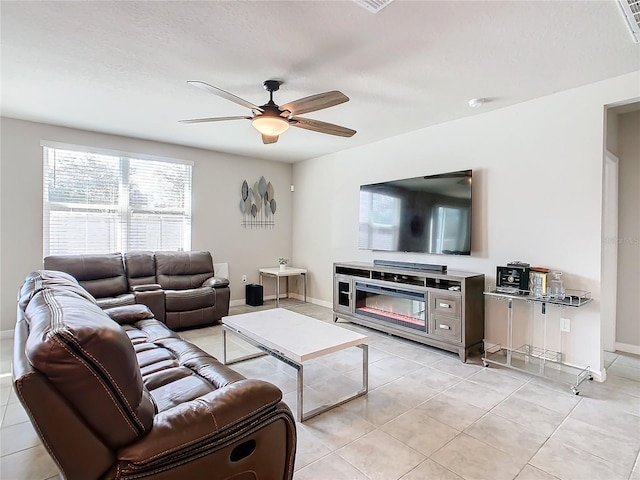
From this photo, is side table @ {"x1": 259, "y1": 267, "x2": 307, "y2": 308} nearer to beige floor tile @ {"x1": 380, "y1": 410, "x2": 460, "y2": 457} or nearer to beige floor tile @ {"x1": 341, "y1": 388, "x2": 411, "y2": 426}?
beige floor tile @ {"x1": 341, "y1": 388, "x2": 411, "y2": 426}

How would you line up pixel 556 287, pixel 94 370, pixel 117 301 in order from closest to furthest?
pixel 94 370
pixel 556 287
pixel 117 301

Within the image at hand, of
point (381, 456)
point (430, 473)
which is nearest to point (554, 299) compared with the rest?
point (430, 473)

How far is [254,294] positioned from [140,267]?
1.79 m

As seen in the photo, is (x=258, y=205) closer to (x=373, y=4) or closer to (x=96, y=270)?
(x=96, y=270)

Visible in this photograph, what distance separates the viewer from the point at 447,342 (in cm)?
346

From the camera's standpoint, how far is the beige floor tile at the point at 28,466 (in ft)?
5.73

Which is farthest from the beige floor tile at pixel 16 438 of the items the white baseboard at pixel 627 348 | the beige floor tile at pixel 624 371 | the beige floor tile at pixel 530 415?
the white baseboard at pixel 627 348

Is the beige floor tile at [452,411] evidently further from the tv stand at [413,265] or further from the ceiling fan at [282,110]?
the ceiling fan at [282,110]

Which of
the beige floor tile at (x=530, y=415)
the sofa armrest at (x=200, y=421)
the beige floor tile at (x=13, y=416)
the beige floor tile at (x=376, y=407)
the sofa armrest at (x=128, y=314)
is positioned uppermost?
the sofa armrest at (x=200, y=421)

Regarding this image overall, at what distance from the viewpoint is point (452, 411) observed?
93.9 inches

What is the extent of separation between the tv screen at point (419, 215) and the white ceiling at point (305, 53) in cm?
82

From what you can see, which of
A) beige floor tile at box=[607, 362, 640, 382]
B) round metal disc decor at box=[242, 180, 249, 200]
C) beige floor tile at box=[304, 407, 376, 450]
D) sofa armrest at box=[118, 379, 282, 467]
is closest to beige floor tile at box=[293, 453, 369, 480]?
beige floor tile at box=[304, 407, 376, 450]

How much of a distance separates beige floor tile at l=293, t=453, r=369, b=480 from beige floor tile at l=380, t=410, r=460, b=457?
1.33 ft

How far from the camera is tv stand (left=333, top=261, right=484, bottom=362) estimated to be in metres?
3.37
